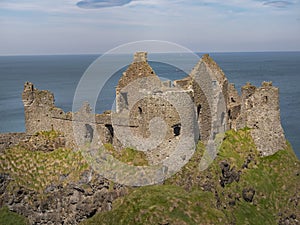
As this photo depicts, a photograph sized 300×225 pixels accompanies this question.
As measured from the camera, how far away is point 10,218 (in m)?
36.9

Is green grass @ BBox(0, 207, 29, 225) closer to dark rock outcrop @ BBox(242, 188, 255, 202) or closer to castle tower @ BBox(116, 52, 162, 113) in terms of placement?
castle tower @ BBox(116, 52, 162, 113)

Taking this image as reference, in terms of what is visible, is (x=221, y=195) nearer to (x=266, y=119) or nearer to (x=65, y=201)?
(x=266, y=119)

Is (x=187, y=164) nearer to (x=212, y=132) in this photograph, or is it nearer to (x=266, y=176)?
(x=212, y=132)

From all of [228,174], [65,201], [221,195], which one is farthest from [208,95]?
[65,201]

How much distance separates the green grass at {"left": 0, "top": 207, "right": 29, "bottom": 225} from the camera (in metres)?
36.6

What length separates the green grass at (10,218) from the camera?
36584 millimetres

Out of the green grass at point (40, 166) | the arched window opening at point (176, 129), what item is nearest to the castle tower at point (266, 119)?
the arched window opening at point (176, 129)

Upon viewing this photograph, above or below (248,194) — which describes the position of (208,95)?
above

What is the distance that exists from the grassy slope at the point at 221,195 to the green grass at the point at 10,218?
7722 mm

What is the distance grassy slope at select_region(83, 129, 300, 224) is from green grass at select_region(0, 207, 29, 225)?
772 cm

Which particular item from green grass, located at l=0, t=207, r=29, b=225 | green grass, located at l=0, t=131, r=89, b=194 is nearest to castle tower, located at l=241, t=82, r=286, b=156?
green grass, located at l=0, t=131, r=89, b=194

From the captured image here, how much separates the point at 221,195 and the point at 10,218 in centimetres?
1872

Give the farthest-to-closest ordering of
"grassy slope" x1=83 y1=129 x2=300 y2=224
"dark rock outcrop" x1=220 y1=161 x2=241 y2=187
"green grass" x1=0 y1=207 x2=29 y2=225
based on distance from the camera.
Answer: "dark rock outcrop" x1=220 y1=161 x2=241 y2=187
"green grass" x1=0 y1=207 x2=29 y2=225
"grassy slope" x1=83 y1=129 x2=300 y2=224

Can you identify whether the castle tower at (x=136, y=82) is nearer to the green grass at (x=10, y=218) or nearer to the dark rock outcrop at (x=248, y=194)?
the dark rock outcrop at (x=248, y=194)
